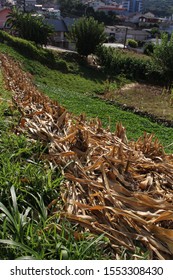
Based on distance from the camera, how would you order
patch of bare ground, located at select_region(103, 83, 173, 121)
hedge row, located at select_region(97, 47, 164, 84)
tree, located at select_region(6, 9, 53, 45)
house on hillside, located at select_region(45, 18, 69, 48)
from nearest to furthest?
patch of bare ground, located at select_region(103, 83, 173, 121)
hedge row, located at select_region(97, 47, 164, 84)
tree, located at select_region(6, 9, 53, 45)
house on hillside, located at select_region(45, 18, 69, 48)

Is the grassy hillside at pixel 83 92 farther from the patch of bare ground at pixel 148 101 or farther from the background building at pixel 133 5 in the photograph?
the background building at pixel 133 5

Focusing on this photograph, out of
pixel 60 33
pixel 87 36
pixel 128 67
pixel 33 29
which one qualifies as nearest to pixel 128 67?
pixel 128 67

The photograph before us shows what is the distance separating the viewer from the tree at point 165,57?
22766 mm

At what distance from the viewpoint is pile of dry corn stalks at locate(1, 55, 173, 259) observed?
78.0 inches

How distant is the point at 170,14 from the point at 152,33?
75.6 metres

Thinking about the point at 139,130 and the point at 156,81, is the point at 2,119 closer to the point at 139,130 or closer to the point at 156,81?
the point at 139,130

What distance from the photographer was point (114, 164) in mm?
2660

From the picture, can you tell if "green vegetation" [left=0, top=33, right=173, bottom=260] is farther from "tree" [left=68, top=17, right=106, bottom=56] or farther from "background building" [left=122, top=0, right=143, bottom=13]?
"background building" [left=122, top=0, right=143, bottom=13]

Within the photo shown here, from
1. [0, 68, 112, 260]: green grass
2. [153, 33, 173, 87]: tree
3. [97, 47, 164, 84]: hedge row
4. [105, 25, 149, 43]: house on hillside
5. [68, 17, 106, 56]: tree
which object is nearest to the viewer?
[0, 68, 112, 260]: green grass

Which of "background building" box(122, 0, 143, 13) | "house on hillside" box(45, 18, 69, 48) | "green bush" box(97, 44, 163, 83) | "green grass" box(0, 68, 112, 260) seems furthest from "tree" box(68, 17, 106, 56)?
"background building" box(122, 0, 143, 13)

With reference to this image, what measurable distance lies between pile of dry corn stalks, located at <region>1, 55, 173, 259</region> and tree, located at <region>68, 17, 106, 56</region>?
2368 cm

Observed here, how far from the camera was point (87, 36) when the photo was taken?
26.4 metres

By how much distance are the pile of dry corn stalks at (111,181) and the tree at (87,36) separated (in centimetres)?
2368

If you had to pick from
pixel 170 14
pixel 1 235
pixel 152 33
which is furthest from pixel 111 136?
pixel 170 14
